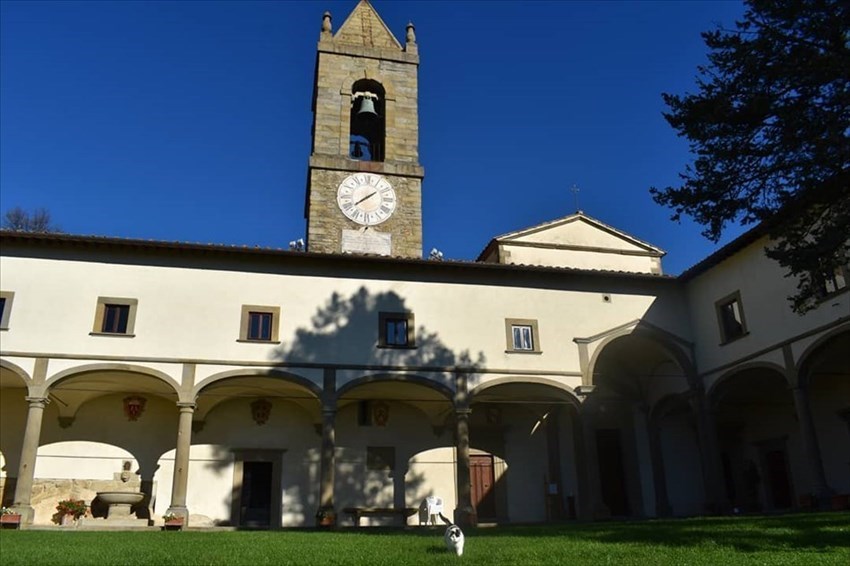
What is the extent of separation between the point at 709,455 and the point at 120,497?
15041 mm

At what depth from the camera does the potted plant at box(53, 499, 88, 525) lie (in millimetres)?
18875

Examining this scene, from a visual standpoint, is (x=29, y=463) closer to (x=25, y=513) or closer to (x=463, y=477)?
(x=25, y=513)

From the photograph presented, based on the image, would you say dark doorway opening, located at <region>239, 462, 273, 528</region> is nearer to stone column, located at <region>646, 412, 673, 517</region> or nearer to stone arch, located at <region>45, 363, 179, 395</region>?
stone arch, located at <region>45, 363, 179, 395</region>

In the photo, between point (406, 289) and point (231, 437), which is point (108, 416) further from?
point (406, 289)

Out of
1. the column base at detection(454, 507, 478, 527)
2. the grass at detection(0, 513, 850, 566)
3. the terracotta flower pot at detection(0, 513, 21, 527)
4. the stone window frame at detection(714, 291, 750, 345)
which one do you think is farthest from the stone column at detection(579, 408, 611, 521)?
the terracotta flower pot at detection(0, 513, 21, 527)

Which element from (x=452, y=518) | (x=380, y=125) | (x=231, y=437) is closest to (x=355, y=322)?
(x=231, y=437)

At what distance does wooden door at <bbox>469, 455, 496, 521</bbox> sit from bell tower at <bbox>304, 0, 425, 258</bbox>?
7262mm

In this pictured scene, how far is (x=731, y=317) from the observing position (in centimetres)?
2044

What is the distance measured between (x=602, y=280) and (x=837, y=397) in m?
6.93

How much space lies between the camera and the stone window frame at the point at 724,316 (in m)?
19.7

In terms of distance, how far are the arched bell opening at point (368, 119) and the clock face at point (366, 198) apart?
1014 mm

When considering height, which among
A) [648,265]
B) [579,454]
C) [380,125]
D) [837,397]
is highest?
[380,125]

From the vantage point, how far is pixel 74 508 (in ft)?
62.2

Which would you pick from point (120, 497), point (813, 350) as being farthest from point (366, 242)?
point (813, 350)
